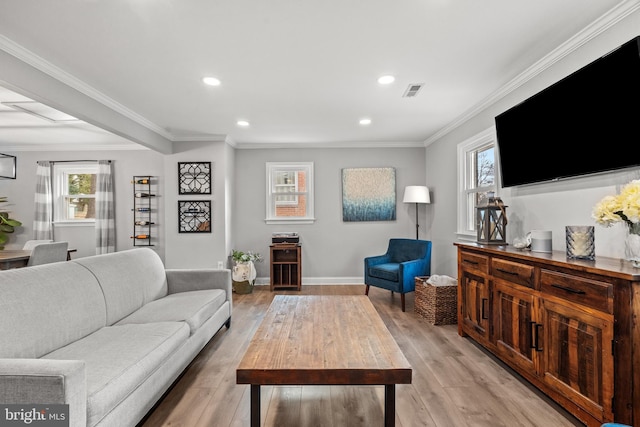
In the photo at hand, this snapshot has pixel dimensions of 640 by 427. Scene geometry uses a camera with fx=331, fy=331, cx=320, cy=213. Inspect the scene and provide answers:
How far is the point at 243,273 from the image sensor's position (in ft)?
16.6

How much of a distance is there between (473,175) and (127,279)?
12.9 ft

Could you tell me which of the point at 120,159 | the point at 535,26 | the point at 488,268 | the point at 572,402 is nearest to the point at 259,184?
the point at 120,159

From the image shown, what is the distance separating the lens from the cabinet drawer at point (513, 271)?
2.21m

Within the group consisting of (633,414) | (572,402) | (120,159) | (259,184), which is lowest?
(572,402)

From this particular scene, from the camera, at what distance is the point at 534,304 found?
2.14m

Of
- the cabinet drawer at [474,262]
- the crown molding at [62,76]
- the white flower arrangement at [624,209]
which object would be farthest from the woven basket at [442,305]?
the crown molding at [62,76]

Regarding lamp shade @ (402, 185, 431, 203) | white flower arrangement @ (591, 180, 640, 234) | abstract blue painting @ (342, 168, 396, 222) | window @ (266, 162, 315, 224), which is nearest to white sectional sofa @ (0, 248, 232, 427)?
white flower arrangement @ (591, 180, 640, 234)

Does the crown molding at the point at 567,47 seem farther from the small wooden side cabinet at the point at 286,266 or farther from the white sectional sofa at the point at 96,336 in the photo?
the white sectional sofa at the point at 96,336

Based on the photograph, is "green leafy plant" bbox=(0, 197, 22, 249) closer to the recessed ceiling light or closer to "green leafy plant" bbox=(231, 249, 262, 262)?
"green leafy plant" bbox=(231, 249, 262, 262)

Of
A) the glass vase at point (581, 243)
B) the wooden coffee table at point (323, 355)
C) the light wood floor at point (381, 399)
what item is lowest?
the light wood floor at point (381, 399)

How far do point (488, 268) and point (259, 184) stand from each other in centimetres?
391

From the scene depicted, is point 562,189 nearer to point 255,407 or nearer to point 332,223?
point 255,407

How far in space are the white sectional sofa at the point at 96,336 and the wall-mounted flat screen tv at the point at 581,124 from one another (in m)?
2.92

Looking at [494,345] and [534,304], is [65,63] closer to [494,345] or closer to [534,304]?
[534,304]
